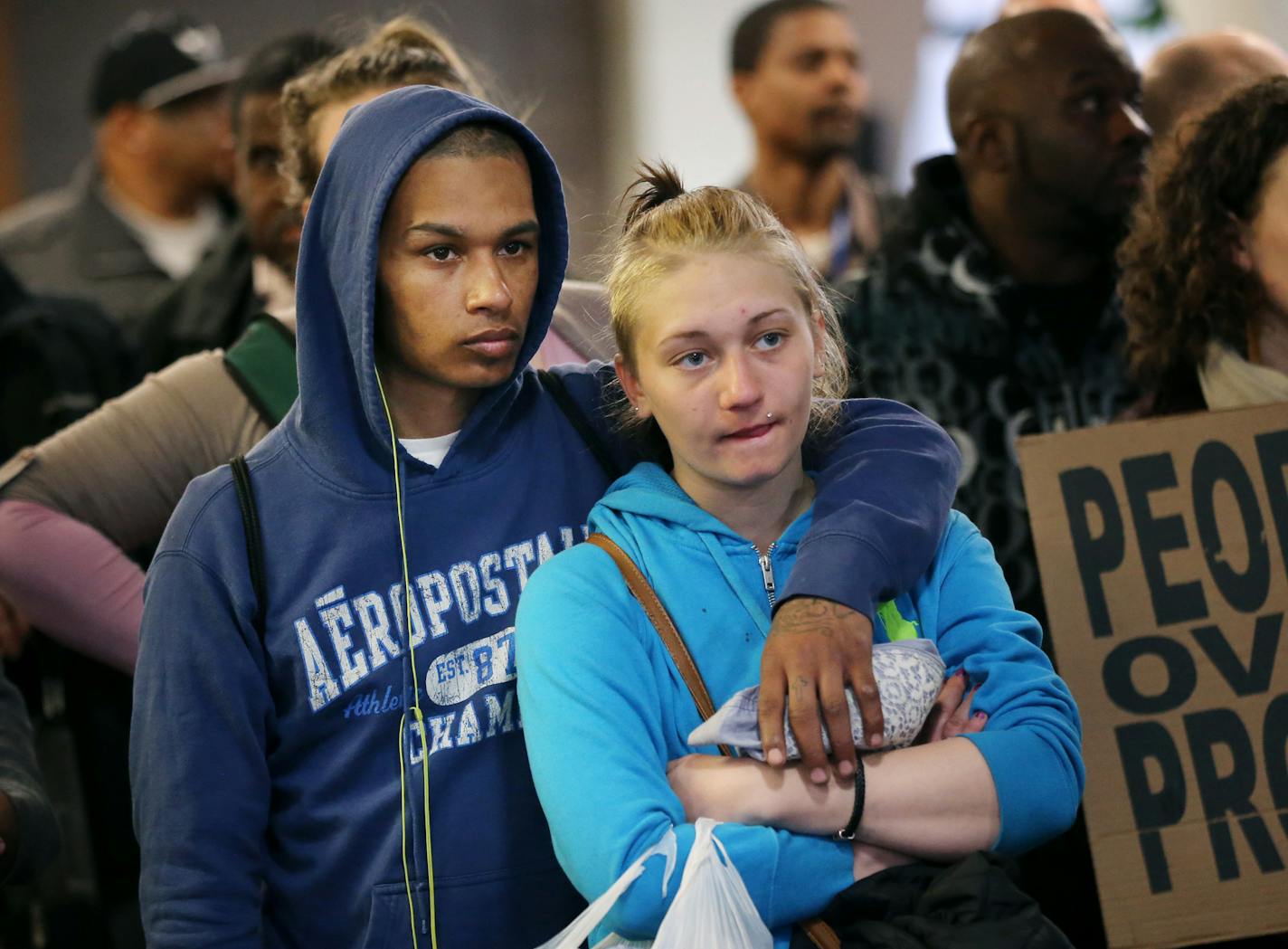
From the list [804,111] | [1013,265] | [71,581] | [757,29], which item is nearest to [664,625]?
[71,581]

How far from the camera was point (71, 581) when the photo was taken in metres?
2.56

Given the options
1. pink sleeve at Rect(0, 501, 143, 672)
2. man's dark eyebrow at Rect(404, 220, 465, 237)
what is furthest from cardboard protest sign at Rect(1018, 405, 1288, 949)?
pink sleeve at Rect(0, 501, 143, 672)

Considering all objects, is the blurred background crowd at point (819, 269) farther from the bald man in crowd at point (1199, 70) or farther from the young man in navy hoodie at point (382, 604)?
the young man in navy hoodie at point (382, 604)

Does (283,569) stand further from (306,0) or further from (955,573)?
(306,0)

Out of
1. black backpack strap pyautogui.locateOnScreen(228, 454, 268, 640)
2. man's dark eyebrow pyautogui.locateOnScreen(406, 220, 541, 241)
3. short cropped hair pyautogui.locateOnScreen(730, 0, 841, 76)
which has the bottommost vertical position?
black backpack strap pyautogui.locateOnScreen(228, 454, 268, 640)

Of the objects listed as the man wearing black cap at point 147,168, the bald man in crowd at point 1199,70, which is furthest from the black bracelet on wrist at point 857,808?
the man wearing black cap at point 147,168

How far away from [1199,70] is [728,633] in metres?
→ 2.48

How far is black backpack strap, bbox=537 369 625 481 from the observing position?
7.27 feet

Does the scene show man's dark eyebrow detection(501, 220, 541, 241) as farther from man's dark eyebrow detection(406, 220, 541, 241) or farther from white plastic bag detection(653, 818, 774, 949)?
white plastic bag detection(653, 818, 774, 949)

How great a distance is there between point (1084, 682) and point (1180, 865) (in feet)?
0.92

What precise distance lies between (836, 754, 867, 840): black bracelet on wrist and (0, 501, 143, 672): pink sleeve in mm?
1335

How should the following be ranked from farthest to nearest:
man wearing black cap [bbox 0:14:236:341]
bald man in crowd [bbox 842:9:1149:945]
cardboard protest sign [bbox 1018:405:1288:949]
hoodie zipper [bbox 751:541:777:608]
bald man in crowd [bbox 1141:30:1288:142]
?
1. man wearing black cap [bbox 0:14:236:341]
2. bald man in crowd [bbox 1141:30:1288:142]
3. bald man in crowd [bbox 842:9:1149:945]
4. cardboard protest sign [bbox 1018:405:1288:949]
5. hoodie zipper [bbox 751:541:777:608]

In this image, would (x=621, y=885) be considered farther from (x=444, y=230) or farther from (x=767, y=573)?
(x=444, y=230)

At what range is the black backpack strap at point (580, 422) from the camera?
7.27 feet
